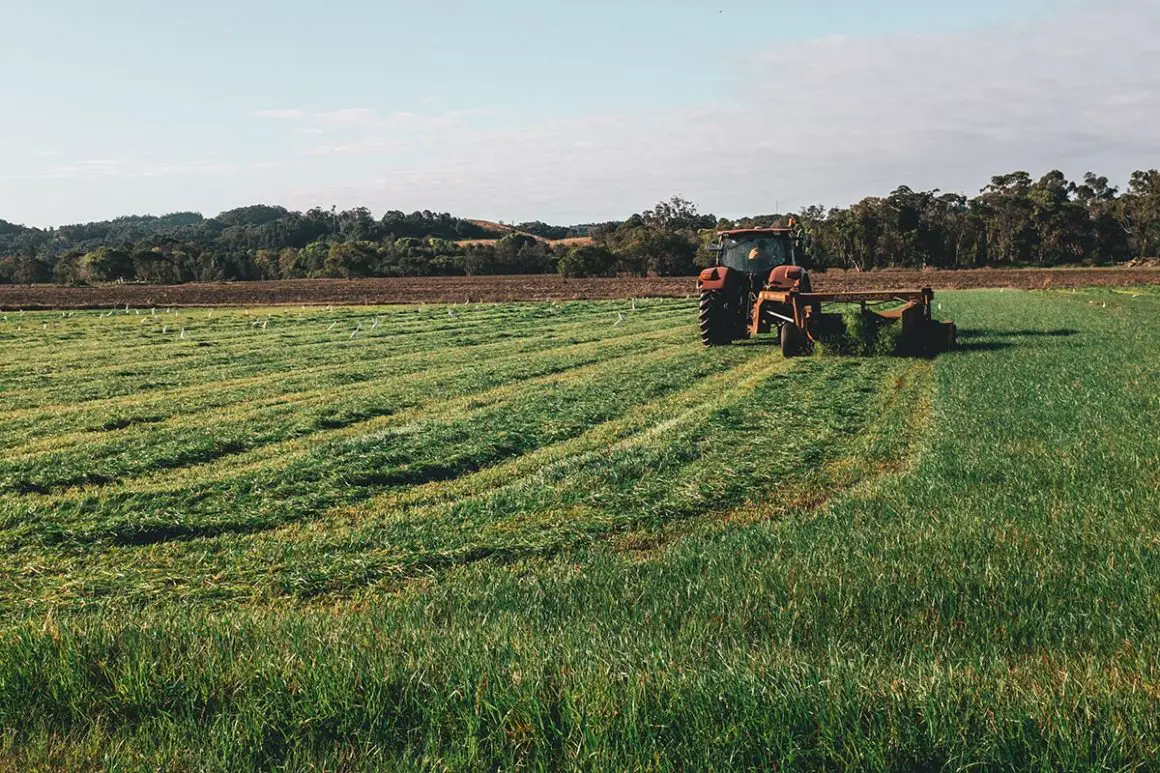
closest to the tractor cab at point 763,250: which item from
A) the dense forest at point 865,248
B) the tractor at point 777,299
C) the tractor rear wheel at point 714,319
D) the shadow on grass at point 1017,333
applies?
the tractor at point 777,299

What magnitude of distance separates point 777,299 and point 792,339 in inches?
40.3

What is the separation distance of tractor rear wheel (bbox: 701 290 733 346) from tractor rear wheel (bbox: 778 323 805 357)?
2.72m

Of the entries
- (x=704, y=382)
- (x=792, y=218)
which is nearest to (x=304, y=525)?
(x=704, y=382)

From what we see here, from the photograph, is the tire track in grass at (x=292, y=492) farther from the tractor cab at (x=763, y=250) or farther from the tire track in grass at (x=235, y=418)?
the tractor cab at (x=763, y=250)

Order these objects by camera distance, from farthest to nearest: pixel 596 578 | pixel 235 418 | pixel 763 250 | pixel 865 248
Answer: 1. pixel 865 248
2. pixel 763 250
3. pixel 235 418
4. pixel 596 578

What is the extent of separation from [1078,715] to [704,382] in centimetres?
1363

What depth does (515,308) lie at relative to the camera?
46.1 meters

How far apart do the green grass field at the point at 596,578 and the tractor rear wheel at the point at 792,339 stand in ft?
14.8

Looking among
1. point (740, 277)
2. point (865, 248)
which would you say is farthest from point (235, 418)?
point (865, 248)

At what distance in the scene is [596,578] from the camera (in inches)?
246

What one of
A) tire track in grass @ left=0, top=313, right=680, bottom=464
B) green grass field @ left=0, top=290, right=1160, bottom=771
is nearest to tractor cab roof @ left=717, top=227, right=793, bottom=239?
tire track in grass @ left=0, top=313, right=680, bottom=464

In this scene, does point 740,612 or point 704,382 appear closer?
point 740,612

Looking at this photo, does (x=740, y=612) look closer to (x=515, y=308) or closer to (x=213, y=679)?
(x=213, y=679)

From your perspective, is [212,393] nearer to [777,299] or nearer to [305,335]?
[777,299]
